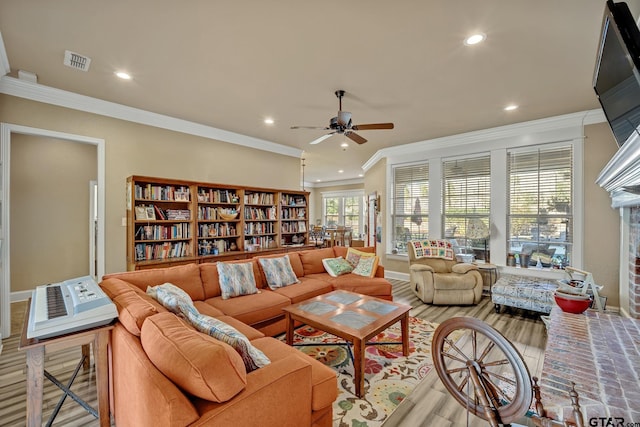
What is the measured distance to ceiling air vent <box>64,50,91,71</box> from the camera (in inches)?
100.0

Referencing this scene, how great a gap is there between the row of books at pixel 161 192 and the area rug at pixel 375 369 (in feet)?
8.86

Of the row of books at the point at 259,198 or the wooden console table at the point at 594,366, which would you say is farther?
the row of books at the point at 259,198

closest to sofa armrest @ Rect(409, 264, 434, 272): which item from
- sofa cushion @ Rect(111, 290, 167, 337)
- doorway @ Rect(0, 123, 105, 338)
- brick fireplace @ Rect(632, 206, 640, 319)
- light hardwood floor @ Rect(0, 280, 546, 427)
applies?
light hardwood floor @ Rect(0, 280, 546, 427)

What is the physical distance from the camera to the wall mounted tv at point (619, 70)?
1259 millimetres

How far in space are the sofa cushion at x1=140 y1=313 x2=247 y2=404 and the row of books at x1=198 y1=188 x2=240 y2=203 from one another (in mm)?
3498

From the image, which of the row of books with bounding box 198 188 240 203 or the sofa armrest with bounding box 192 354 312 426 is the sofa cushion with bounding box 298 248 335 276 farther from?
the sofa armrest with bounding box 192 354 312 426

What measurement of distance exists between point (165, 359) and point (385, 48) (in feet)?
8.88

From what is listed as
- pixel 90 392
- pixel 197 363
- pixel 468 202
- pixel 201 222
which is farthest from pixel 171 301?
pixel 468 202

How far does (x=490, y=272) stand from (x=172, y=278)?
4.84 m

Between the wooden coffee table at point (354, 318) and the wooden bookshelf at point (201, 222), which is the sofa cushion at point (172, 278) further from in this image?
the wooden bookshelf at point (201, 222)

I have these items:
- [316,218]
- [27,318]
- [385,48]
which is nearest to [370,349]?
[27,318]

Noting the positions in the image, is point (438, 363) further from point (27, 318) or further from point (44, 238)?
point (44, 238)

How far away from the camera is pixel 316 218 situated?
12234 millimetres

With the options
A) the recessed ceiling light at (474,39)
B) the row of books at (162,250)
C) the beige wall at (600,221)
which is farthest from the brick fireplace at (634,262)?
the row of books at (162,250)
